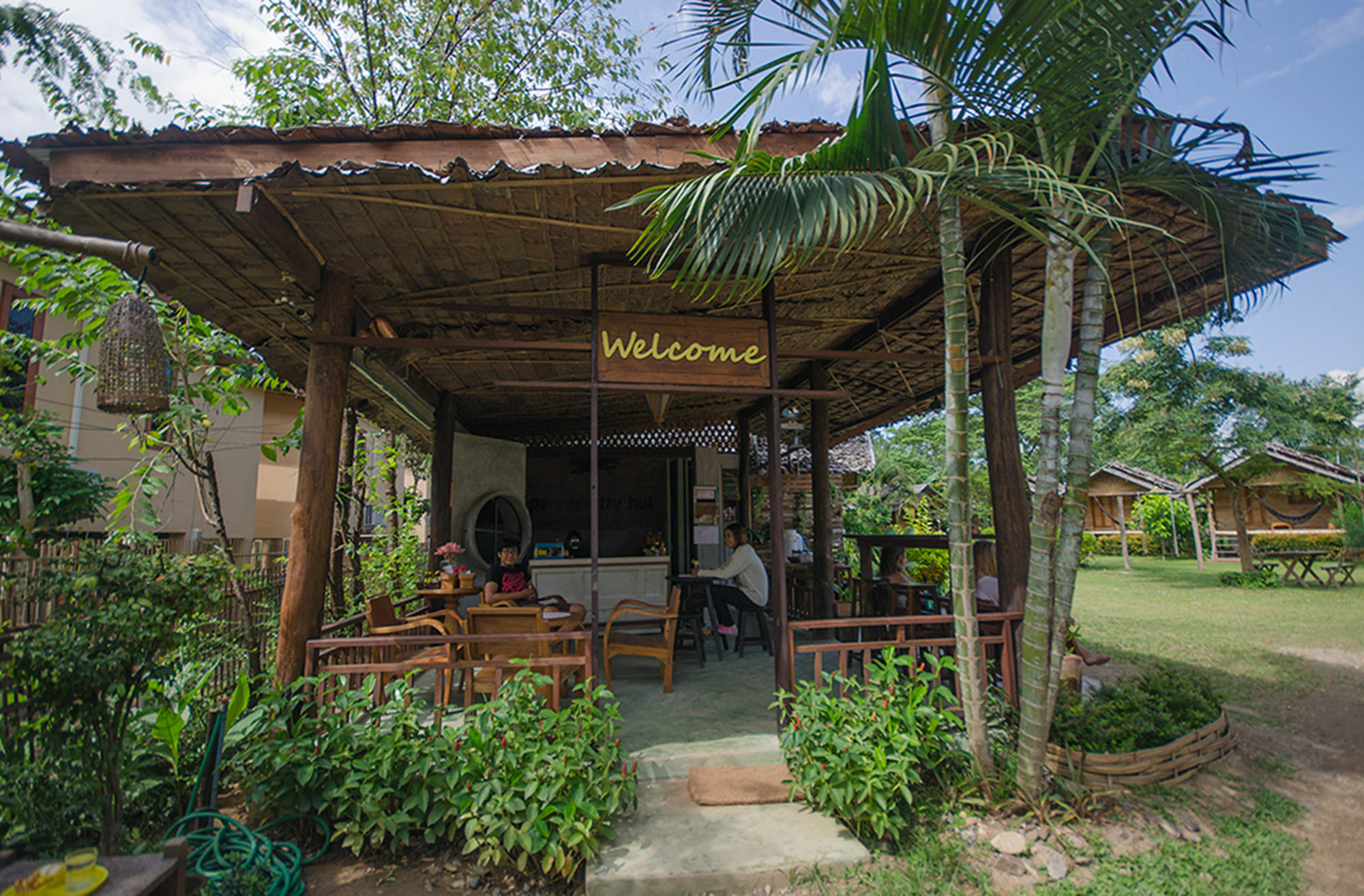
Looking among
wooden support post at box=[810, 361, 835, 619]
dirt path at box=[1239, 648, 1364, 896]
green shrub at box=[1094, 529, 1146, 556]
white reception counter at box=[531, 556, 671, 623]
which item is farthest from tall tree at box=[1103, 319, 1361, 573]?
white reception counter at box=[531, 556, 671, 623]

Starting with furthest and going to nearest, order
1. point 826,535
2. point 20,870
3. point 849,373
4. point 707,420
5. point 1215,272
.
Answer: point 707,420, point 849,373, point 826,535, point 1215,272, point 20,870

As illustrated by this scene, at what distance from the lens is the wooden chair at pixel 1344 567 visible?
1286 cm

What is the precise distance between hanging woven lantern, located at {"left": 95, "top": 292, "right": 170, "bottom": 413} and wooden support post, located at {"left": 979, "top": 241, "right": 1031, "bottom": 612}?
4345 mm

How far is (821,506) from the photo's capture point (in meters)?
6.64

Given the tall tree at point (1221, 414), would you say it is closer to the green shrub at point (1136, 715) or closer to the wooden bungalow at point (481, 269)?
the wooden bungalow at point (481, 269)

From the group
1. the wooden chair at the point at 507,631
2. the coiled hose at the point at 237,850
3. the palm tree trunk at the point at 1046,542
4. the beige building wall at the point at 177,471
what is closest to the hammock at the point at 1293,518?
the palm tree trunk at the point at 1046,542

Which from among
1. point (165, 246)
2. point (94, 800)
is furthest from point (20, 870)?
point (165, 246)

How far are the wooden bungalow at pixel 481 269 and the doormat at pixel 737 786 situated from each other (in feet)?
2.08

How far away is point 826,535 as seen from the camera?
6680 mm

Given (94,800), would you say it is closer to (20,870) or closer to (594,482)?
(20,870)

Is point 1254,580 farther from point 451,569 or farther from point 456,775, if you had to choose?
point 456,775

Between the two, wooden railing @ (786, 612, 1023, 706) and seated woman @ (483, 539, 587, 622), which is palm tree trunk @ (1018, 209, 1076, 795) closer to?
wooden railing @ (786, 612, 1023, 706)

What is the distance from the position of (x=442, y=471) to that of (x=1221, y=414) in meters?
17.9

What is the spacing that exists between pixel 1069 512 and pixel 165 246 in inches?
191
